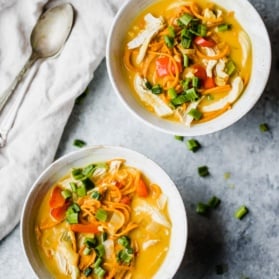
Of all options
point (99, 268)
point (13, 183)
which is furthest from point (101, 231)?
point (13, 183)

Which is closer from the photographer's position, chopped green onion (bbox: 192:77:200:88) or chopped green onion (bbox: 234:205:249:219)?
chopped green onion (bbox: 192:77:200:88)

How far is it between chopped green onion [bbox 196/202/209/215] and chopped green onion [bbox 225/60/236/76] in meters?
0.52

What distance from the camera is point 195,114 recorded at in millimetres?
2398

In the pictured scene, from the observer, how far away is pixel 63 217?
2.39 metres

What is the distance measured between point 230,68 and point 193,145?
1.16 feet

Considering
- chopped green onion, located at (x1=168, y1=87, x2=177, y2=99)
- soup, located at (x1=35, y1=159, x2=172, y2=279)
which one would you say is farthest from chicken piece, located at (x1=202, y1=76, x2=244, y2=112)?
soup, located at (x1=35, y1=159, x2=172, y2=279)

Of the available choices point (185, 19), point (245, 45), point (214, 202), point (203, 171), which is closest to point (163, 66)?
point (185, 19)

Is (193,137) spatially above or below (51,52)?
below

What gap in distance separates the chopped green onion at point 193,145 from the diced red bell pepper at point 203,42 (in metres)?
0.40

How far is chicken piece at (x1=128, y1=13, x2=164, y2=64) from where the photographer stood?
2.42 m

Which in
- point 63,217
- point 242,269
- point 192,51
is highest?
point 192,51

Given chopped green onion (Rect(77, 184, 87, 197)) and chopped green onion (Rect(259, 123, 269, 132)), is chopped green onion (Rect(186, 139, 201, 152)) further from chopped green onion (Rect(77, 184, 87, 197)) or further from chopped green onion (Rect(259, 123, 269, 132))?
chopped green onion (Rect(77, 184, 87, 197))

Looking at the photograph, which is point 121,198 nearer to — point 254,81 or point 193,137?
point 193,137

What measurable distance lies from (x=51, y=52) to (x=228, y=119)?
751 millimetres
